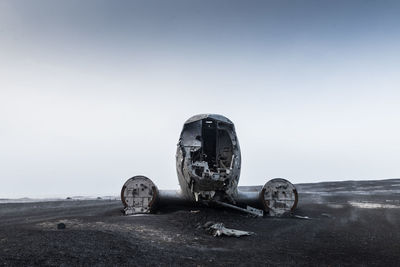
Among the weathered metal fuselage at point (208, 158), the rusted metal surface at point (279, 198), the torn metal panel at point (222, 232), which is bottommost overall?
the torn metal panel at point (222, 232)

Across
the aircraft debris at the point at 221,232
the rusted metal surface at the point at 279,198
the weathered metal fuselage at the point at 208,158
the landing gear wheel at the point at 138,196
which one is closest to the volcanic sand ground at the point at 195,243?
the aircraft debris at the point at 221,232

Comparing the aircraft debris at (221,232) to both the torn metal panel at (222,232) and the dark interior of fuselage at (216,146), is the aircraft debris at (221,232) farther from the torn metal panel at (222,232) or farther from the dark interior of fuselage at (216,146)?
the dark interior of fuselage at (216,146)

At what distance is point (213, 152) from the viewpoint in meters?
15.7

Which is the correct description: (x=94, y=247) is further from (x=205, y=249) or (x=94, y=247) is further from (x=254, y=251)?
(x=254, y=251)

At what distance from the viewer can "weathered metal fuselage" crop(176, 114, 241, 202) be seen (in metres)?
12.4

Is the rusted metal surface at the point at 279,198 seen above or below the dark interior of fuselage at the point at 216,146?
below

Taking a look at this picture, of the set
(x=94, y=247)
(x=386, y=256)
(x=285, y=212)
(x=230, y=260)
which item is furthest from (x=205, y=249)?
(x=285, y=212)

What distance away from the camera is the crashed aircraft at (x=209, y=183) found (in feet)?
41.4

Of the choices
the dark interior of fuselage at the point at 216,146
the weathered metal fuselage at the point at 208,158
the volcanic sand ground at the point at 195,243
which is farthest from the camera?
the dark interior of fuselage at the point at 216,146

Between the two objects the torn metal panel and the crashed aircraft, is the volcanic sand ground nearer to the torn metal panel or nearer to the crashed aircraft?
the torn metal panel

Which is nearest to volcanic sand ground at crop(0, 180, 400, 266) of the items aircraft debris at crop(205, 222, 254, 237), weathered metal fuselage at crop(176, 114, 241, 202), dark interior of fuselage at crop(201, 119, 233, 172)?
aircraft debris at crop(205, 222, 254, 237)

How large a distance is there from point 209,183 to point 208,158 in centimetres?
329

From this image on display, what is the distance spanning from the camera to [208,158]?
1546 cm

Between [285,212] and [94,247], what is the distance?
9.64 meters
